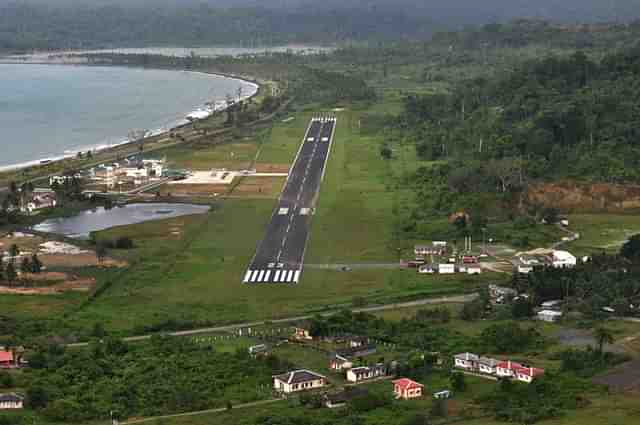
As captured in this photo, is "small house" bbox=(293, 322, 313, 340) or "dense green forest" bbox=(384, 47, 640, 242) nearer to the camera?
"small house" bbox=(293, 322, 313, 340)

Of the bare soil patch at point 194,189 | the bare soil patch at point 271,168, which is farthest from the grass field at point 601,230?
the bare soil patch at point 271,168

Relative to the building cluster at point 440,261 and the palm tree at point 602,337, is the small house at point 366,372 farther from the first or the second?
the building cluster at point 440,261

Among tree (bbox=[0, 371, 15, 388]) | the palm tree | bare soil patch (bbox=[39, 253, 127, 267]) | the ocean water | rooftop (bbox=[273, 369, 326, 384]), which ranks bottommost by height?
the ocean water

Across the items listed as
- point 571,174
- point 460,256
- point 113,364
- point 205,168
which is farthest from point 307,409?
point 205,168

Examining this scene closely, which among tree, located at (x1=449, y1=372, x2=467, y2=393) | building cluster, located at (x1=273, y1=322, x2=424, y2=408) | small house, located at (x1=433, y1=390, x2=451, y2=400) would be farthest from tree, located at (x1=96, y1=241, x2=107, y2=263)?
small house, located at (x1=433, y1=390, x2=451, y2=400)

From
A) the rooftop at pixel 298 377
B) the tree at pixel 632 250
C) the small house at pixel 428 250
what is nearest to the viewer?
the rooftop at pixel 298 377

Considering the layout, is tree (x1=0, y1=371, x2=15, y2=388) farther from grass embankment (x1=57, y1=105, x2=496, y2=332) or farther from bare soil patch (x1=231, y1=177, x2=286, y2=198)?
bare soil patch (x1=231, y1=177, x2=286, y2=198)

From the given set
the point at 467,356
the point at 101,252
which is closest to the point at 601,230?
the point at 101,252
